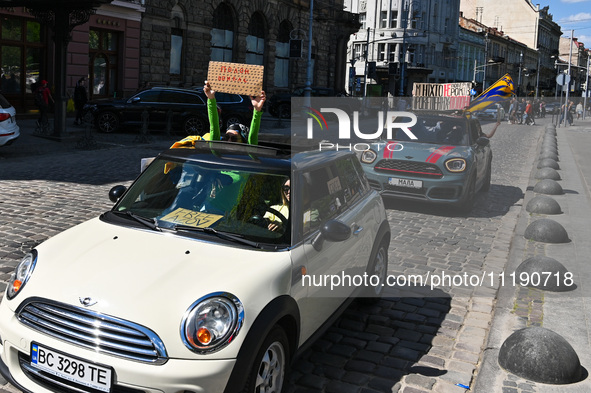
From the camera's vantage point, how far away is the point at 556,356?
449cm

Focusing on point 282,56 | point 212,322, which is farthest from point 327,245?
point 282,56

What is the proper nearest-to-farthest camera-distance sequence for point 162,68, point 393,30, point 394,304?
point 394,304 → point 162,68 → point 393,30

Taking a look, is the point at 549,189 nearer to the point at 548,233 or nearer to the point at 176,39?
the point at 548,233

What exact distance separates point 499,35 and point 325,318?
105 meters

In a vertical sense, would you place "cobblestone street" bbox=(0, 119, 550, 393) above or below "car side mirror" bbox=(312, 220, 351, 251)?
below

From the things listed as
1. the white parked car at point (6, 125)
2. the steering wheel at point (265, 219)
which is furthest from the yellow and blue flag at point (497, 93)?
the steering wheel at point (265, 219)

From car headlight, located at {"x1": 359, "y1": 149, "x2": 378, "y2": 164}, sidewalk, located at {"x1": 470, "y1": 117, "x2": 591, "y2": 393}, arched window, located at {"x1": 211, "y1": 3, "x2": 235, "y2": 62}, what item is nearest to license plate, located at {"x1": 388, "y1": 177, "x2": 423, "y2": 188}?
car headlight, located at {"x1": 359, "y1": 149, "x2": 378, "y2": 164}

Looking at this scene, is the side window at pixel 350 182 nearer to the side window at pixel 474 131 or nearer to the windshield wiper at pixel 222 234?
the windshield wiper at pixel 222 234

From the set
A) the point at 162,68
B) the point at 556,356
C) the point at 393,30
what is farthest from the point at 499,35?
the point at 556,356

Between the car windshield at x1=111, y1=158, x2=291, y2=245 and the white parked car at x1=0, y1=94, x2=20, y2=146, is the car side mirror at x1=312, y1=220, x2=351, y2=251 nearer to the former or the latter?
the car windshield at x1=111, y1=158, x2=291, y2=245

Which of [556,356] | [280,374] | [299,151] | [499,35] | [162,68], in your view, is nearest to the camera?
[280,374]

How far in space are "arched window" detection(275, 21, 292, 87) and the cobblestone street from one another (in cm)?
Answer: 2878

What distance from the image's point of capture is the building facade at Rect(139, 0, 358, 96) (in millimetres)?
31016

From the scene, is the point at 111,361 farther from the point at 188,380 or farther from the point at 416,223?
the point at 416,223
